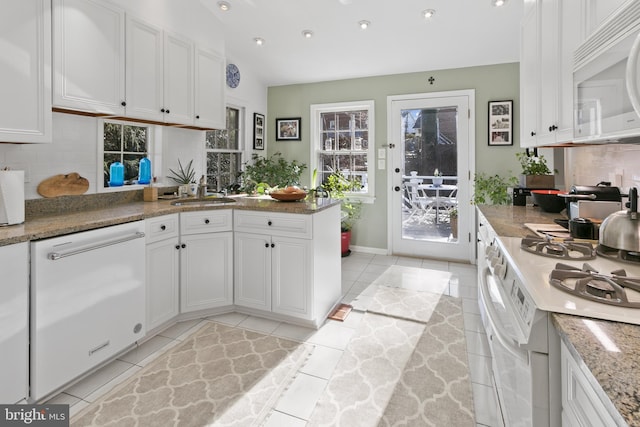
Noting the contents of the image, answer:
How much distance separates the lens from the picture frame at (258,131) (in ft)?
16.3

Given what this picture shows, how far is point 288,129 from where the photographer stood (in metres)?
5.22

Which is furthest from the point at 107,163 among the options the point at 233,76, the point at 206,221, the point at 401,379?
the point at 401,379

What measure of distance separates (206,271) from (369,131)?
3.07 m

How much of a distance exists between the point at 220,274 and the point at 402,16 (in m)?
2.93

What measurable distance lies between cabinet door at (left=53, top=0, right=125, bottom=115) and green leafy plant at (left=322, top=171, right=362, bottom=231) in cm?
282

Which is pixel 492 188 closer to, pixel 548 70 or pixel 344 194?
pixel 344 194

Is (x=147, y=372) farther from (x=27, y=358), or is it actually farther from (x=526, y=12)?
(x=526, y=12)

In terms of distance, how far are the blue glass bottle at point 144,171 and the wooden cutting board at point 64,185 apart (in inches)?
20.7

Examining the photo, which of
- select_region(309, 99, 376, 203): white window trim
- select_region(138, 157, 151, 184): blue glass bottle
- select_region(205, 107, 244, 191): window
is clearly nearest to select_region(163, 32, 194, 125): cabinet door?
select_region(138, 157, 151, 184): blue glass bottle

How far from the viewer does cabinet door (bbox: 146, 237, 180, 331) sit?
2393 millimetres

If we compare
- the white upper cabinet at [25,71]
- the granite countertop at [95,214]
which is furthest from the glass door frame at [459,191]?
the white upper cabinet at [25,71]

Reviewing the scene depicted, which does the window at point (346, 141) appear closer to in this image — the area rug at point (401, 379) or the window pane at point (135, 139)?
the window pane at point (135, 139)

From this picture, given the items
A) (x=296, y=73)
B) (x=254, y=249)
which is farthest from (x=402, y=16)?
(x=254, y=249)

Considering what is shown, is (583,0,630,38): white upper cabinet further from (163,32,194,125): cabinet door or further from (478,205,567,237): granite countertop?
(163,32,194,125): cabinet door
